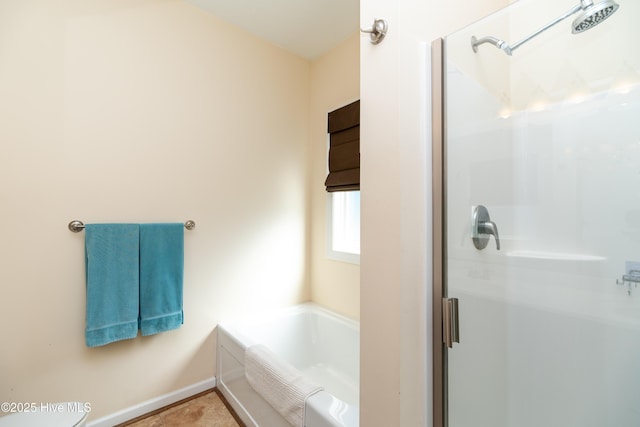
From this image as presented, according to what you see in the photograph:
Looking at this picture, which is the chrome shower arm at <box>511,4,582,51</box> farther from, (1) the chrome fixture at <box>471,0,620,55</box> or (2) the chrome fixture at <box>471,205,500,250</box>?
(2) the chrome fixture at <box>471,205,500,250</box>

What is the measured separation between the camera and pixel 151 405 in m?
1.71

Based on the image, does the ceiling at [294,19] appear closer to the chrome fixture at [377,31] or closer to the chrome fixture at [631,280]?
the chrome fixture at [377,31]

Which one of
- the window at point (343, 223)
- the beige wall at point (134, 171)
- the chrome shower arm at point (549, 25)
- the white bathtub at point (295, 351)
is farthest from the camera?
the window at point (343, 223)

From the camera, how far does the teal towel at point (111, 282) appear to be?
150 centimetres

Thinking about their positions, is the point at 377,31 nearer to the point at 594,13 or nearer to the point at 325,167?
the point at 594,13

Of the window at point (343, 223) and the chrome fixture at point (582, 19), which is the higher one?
the chrome fixture at point (582, 19)

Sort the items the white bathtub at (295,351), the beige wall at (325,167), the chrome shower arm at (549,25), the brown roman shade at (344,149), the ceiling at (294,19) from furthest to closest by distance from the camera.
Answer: the beige wall at (325,167) < the brown roman shade at (344,149) < the ceiling at (294,19) < the white bathtub at (295,351) < the chrome shower arm at (549,25)

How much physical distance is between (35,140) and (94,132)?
0.25 m

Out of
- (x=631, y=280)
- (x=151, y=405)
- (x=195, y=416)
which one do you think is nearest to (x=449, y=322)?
(x=631, y=280)

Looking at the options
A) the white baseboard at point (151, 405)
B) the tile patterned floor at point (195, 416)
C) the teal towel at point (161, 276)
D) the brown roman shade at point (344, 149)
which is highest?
the brown roman shade at point (344, 149)

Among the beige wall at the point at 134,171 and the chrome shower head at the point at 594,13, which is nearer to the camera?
the chrome shower head at the point at 594,13

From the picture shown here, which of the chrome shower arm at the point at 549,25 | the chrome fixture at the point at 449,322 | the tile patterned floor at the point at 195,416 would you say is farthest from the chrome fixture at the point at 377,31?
the tile patterned floor at the point at 195,416

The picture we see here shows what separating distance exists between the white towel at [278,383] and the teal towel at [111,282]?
71cm

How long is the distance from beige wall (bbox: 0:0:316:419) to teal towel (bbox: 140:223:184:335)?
0.31 ft
